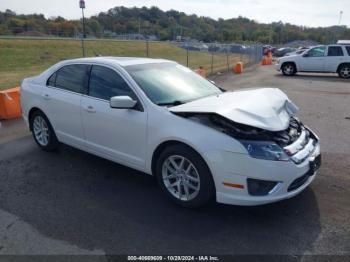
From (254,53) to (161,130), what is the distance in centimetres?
3169

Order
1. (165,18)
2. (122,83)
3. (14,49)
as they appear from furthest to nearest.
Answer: (165,18), (14,49), (122,83)

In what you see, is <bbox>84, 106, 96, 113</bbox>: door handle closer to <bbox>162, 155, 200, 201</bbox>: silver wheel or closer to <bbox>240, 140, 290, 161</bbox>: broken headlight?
<bbox>162, 155, 200, 201</bbox>: silver wheel

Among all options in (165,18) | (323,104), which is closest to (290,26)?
(165,18)

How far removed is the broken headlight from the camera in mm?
3475

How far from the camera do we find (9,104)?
8.16 m

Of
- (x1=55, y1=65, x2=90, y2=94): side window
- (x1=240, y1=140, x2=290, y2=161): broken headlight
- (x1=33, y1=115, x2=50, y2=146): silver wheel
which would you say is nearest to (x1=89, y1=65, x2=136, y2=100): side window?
(x1=55, y1=65, x2=90, y2=94): side window

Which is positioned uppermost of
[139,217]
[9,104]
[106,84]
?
[106,84]

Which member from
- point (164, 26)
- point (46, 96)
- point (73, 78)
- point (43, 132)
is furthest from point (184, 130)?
point (164, 26)

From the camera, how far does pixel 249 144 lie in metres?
3.53

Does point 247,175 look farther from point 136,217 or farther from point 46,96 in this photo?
point 46,96

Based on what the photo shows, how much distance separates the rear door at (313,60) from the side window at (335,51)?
0.96 ft

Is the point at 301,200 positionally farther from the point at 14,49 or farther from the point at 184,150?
the point at 14,49

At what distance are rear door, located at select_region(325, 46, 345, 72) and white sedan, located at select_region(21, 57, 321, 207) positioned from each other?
51.1 ft

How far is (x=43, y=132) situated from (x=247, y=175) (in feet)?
12.3
